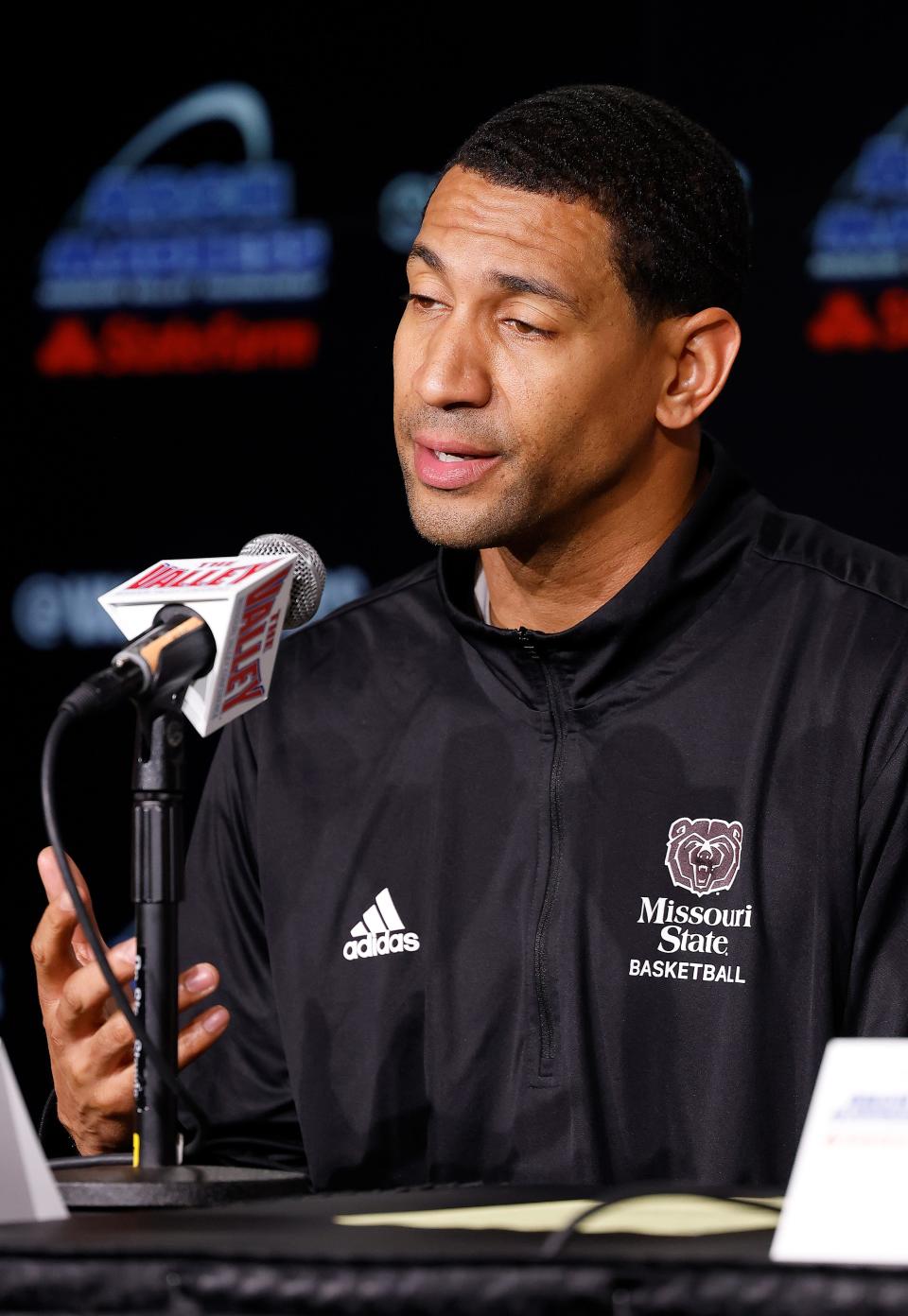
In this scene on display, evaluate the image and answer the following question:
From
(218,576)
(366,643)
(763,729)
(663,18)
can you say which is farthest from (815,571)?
(663,18)

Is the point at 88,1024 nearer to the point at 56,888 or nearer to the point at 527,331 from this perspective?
the point at 56,888

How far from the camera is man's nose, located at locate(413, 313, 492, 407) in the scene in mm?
1935

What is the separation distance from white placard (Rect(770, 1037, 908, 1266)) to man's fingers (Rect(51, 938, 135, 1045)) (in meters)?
0.60

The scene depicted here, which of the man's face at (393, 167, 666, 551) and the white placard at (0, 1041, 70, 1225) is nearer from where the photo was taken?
the white placard at (0, 1041, 70, 1225)

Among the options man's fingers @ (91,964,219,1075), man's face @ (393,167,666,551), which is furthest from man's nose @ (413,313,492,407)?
man's fingers @ (91,964,219,1075)

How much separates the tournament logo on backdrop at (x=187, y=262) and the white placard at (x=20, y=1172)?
2.30 meters

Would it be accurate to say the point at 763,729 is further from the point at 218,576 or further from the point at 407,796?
the point at 218,576

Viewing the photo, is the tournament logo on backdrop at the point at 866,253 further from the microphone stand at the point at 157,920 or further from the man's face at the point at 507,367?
the microphone stand at the point at 157,920

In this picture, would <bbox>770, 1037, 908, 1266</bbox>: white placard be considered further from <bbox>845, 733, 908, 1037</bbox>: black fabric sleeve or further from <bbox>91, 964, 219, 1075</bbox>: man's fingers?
<bbox>845, 733, 908, 1037</bbox>: black fabric sleeve

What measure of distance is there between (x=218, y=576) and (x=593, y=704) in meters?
0.75

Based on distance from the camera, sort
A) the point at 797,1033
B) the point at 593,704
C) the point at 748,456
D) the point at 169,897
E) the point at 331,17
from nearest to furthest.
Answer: the point at 169,897 < the point at 797,1033 < the point at 593,704 < the point at 748,456 < the point at 331,17

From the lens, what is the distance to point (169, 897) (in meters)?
1.28

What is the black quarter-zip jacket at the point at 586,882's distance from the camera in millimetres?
1857

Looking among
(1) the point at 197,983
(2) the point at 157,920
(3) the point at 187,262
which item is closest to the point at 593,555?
(1) the point at 197,983
